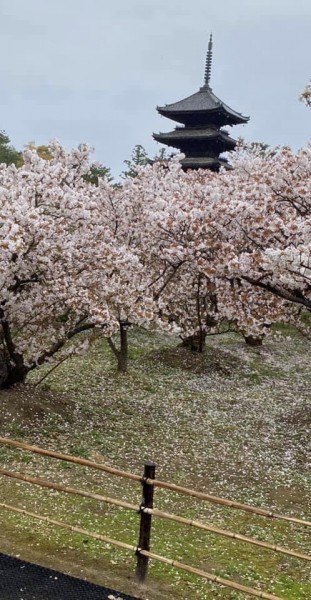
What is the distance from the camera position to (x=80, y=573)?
5605mm

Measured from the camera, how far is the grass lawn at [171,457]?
6.14 metres

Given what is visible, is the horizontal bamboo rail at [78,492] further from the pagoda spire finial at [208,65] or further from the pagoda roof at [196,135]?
the pagoda spire finial at [208,65]

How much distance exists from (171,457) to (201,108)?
1136 inches

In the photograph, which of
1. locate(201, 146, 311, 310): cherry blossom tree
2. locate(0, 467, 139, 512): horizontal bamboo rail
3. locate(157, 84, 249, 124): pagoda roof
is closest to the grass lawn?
locate(0, 467, 139, 512): horizontal bamboo rail

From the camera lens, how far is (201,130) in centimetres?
3538

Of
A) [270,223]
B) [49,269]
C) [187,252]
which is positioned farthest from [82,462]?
[187,252]

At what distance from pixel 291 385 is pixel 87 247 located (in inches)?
349

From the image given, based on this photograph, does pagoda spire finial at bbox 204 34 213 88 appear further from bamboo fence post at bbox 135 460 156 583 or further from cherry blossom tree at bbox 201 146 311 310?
bamboo fence post at bbox 135 460 156 583

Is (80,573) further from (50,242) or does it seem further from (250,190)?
(250,190)

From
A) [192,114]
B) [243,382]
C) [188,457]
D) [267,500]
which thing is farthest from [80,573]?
[192,114]

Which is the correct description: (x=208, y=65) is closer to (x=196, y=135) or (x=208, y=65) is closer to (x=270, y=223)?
(x=196, y=135)

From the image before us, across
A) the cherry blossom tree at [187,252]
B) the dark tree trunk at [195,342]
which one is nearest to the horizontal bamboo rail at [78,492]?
the cherry blossom tree at [187,252]

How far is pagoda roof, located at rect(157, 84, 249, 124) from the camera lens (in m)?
34.2

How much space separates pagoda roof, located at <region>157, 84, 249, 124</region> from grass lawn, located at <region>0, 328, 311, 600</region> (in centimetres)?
2038
